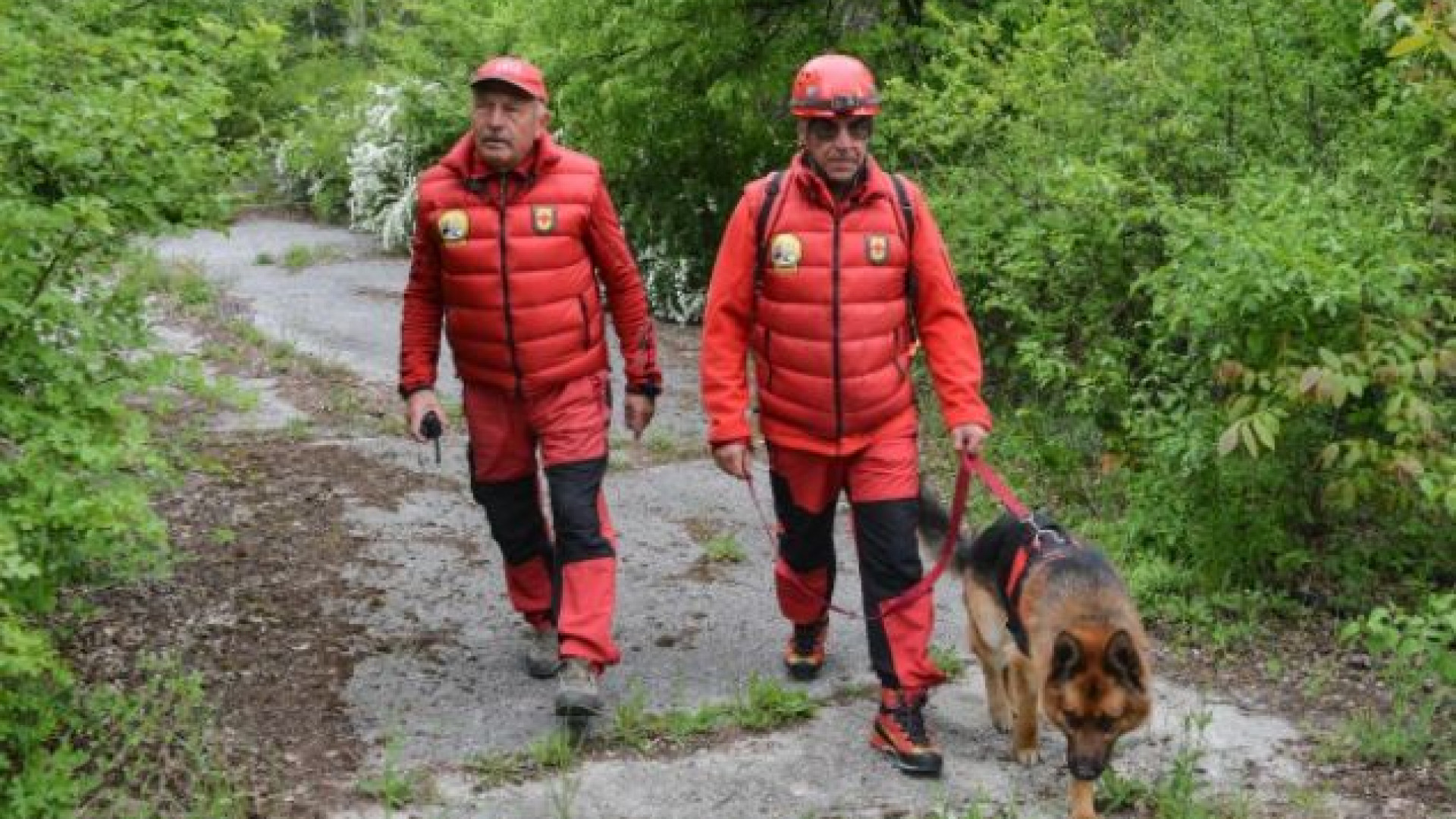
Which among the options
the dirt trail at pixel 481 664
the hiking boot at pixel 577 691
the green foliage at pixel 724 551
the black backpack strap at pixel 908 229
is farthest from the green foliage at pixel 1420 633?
the green foliage at pixel 724 551

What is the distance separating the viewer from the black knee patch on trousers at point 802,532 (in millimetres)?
5238

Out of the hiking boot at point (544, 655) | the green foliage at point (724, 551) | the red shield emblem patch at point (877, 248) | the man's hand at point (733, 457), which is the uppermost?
the red shield emblem patch at point (877, 248)

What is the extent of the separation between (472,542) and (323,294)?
843 centimetres

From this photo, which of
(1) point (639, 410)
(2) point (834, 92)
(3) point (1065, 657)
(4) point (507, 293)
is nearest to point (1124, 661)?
(3) point (1065, 657)

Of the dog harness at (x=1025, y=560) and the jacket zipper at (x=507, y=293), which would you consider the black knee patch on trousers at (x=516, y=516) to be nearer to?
the jacket zipper at (x=507, y=293)

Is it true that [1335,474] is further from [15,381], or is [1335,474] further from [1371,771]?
[15,381]

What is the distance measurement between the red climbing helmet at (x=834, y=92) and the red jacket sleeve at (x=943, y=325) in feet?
1.30

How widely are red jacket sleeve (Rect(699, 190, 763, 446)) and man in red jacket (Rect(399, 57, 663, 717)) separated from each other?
19.0 inches

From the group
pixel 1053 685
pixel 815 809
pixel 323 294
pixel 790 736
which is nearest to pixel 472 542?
pixel 790 736

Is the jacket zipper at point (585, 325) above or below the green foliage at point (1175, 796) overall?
above

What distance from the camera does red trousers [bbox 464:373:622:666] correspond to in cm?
513

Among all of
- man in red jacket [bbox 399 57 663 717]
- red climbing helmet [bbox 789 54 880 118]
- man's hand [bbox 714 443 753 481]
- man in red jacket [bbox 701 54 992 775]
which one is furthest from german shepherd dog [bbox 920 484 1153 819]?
red climbing helmet [bbox 789 54 880 118]

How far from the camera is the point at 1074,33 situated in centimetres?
862

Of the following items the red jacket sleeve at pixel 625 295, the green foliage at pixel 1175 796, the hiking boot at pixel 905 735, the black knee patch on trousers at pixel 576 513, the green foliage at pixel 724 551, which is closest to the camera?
the green foliage at pixel 1175 796
